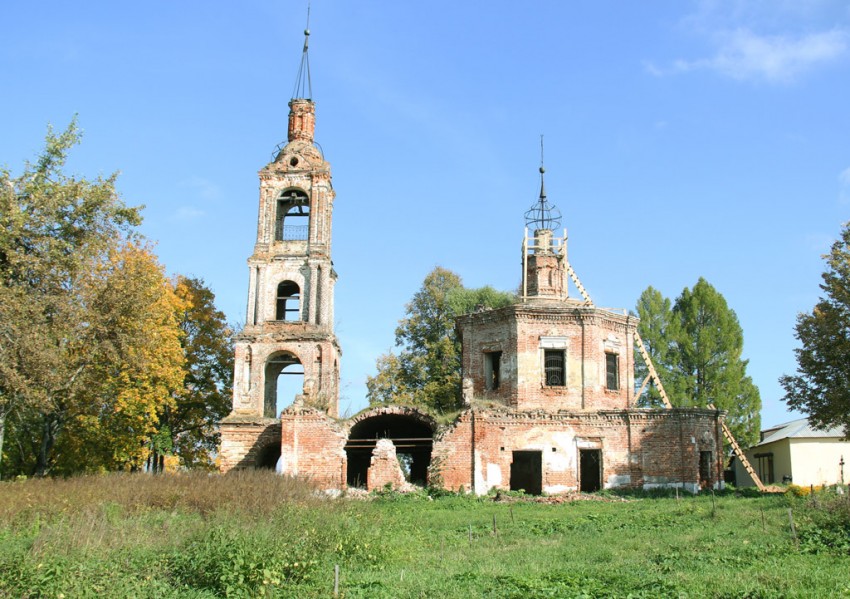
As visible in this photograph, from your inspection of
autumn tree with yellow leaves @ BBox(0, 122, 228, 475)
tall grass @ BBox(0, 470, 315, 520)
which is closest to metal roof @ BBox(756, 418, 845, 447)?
tall grass @ BBox(0, 470, 315, 520)

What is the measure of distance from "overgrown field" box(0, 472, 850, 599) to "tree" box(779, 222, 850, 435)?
6.46m

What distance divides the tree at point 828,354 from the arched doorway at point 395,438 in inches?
471

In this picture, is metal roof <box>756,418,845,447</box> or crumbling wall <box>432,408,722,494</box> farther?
metal roof <box>756,418,845,447</box>

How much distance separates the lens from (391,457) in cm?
2838

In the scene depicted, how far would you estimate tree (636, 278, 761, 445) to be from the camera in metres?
42.6

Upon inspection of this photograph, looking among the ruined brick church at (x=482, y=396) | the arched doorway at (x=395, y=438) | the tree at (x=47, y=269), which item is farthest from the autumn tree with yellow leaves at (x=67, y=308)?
the arched doorway at (x=395, y=438)

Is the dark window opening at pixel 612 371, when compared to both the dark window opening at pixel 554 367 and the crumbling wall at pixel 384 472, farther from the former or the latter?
the crumbling wall at pixel 384 472

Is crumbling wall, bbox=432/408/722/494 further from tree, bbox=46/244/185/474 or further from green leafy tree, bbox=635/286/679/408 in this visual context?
green leafy tree, bbox=635/286/679/408

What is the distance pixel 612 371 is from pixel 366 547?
17471 mm

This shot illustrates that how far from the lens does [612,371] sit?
1240 inches

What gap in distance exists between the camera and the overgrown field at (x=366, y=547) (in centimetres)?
1307

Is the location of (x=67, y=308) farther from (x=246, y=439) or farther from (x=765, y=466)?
(x=765, y=466)

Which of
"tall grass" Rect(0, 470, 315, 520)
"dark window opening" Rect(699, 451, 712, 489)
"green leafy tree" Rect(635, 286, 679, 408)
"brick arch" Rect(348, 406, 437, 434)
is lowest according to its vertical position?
"tall grass" Rect(0, 470, 315, 520)

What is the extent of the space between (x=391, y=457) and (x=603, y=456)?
7029mm
